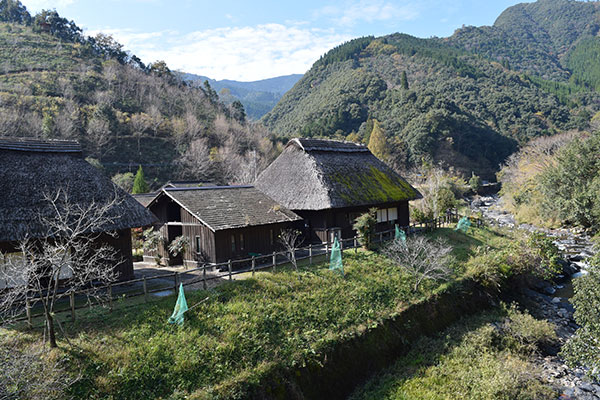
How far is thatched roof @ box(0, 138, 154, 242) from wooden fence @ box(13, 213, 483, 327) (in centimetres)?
227

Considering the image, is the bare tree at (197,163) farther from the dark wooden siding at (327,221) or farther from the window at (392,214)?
the window at (392,214)

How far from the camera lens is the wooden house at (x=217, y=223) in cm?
1608

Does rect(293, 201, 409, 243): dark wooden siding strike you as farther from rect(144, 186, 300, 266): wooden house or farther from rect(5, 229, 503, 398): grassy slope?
rect(5, 229, 503, 398): grassy slope

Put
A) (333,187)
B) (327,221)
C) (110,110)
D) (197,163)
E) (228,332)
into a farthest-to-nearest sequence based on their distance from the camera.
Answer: (110,110) → (197,163) → (333,187) → (327,221) → (228,332)

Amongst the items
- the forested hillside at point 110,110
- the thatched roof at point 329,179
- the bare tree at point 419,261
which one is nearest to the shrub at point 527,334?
the bare tree at point 419,261

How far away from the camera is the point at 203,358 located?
973 cm

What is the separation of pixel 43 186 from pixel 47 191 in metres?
0.29

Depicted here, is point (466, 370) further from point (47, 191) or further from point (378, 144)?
point (378, 144)

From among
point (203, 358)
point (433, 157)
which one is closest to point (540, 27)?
point (433, 157)

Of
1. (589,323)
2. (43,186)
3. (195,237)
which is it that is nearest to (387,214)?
(195,237)

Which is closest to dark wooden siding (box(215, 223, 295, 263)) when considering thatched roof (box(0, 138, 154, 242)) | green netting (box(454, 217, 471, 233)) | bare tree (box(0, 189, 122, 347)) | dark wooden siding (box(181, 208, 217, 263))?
dark wooden siding (box(181, 208, 217, 263))

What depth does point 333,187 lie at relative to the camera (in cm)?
2041

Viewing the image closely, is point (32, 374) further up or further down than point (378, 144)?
further down

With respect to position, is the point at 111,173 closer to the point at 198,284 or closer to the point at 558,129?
the point at 198,284
